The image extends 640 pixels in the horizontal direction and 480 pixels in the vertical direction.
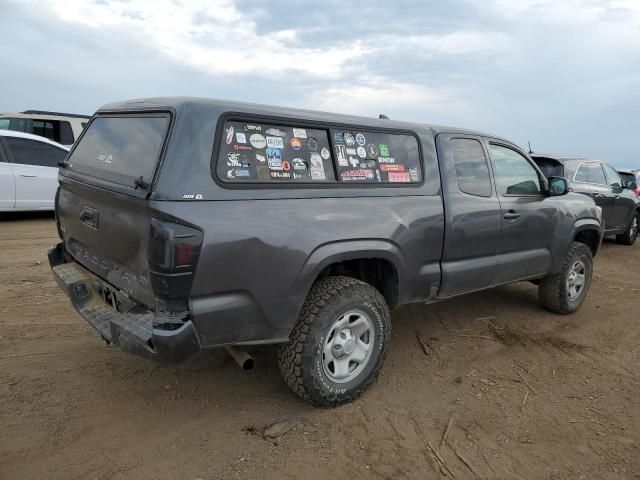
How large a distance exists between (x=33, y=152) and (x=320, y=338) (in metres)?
7.77

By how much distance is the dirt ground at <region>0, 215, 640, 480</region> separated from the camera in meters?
2.68

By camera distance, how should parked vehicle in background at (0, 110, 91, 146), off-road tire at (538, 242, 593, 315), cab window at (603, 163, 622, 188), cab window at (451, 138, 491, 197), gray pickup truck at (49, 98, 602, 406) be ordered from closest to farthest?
gray pickup truck at (49, 98, 602, 406) < cab window at (451, 138, 491, 197) < off-road tire at (538, 242, 593, 315) < cab window at (603, 163, 622, 188) < parked vehicle in background at (0, 110, 91, 146)

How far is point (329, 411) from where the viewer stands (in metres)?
3.18

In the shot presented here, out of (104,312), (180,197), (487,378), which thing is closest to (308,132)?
(180,197)

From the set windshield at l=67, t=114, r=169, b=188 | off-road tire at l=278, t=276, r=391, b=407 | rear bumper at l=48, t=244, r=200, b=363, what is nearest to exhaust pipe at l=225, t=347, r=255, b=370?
off-road tire at l=278, t=276, r=391, b=407

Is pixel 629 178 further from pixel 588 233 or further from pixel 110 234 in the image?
pixel 110 234

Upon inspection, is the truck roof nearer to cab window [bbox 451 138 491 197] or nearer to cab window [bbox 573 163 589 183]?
cab window [bbox 451 138 491 197]

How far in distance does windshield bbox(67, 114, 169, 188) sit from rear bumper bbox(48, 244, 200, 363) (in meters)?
0.69

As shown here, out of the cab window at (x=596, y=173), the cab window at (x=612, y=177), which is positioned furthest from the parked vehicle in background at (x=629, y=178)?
the cab window at (x=596, y=173)

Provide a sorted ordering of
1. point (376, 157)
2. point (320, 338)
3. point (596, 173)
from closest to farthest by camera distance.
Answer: point (320, 338), point (376, 157), point (596, 173)

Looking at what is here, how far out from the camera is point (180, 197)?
248cm

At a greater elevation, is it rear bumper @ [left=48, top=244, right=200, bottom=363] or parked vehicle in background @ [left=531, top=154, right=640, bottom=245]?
parked vehicle in background @ [left=531, top=154, right=640, bottom=245]

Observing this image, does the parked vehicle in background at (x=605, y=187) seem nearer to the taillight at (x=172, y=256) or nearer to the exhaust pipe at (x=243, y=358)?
the exhaust pipe at (x=243, y=358)

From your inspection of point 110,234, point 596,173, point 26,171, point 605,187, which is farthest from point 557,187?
point 26,171
